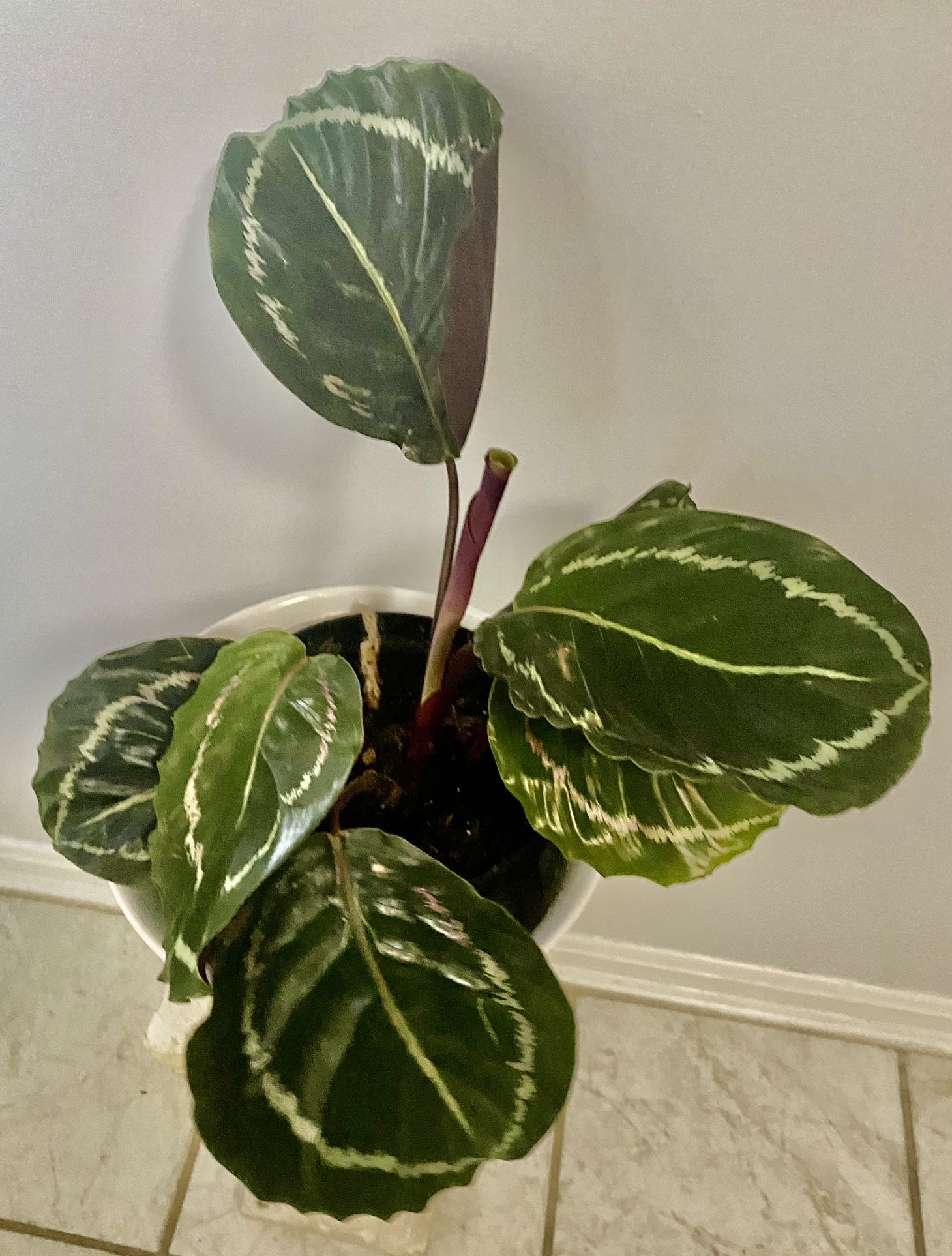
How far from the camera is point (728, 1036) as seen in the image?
1052 mm

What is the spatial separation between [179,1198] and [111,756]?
0.63 m

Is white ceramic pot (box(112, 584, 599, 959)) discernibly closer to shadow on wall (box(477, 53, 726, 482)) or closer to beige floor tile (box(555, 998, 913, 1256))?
shadow on wall (box(477, 53, 726, 482))

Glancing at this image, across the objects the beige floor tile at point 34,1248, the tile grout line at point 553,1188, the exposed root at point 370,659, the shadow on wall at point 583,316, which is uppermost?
the shadow on wall at point 583,316

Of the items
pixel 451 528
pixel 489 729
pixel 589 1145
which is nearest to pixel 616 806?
pixel 489 729

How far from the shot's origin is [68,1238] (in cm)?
91

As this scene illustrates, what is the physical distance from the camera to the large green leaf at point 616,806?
0.46 metres

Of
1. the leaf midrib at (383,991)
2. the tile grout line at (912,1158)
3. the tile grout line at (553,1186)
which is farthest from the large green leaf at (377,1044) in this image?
the tile grout line at (912,1158)

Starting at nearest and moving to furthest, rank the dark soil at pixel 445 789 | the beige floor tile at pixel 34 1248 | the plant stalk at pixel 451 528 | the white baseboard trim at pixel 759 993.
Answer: the plant stalk at pixel 451 528 → the dark soil at pixel 445 789 → the beige floor tile at pixel 34 1248 → the white baseboard trim at pixel 759 993

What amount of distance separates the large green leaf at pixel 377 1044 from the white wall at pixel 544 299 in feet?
0.97

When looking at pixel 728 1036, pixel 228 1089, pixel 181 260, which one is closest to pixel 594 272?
pixel 181 260

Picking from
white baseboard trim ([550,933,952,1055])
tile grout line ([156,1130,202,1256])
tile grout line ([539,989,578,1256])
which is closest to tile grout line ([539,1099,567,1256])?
tile grout line ([539,989,578,1256])

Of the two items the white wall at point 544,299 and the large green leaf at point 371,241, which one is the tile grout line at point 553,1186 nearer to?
the white wall at point 544,299

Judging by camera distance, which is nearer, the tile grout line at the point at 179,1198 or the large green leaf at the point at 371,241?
the large green leaf at the point at 371,241

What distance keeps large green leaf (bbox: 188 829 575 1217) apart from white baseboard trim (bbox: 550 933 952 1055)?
62 centimetres
